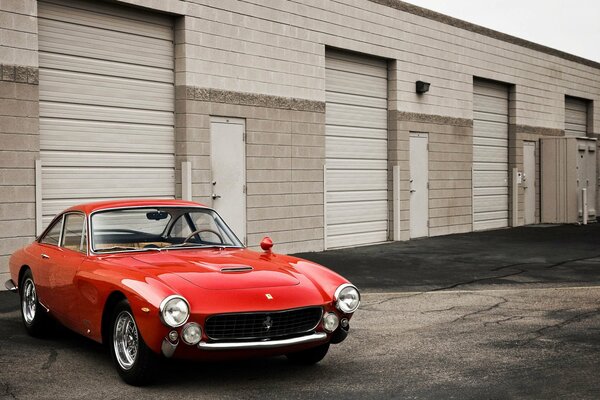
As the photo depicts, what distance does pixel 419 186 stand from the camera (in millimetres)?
19484

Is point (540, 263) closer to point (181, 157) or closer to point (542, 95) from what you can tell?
point (181, 157)

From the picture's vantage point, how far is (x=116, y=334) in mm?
5934

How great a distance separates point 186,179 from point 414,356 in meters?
7.49

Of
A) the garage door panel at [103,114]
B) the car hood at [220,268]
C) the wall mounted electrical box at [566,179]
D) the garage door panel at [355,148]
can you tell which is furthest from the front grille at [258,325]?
the wall mounted electrical box at [566,179]

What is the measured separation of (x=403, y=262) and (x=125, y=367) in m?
8.91

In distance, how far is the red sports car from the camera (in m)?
5.50

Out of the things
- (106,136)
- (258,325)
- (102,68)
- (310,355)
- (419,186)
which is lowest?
(310,355)

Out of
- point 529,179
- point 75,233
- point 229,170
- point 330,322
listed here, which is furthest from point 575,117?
point 330,322

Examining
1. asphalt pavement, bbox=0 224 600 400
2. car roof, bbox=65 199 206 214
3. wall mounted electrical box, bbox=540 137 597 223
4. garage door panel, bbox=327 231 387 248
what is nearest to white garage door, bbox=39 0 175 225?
asphalt pavement, bbox=0 224 600 400

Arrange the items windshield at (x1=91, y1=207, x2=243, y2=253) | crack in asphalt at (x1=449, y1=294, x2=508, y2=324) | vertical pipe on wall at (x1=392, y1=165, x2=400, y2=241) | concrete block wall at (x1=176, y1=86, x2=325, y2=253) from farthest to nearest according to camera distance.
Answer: vertical pipe on wall at (x1=392, y1=165, x2=400, y2=241) < concrete block wall at (x1=176, y1=86, x2=325, y2=253) < crack in asphalt at (x1=449, y1=294, x2=508, y2=324) < windshield at (x1=91, y1=207, x2=243, y2=253)

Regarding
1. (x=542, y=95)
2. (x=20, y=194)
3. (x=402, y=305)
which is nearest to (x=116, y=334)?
(x=402, y=305)

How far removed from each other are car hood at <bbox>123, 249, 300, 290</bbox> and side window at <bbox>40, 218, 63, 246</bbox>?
1.22 meters

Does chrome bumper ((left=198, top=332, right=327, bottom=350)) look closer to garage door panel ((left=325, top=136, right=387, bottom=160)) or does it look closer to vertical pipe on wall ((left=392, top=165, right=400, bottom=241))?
garage door panel ((left=325, top=136, right=387, bottom=160))

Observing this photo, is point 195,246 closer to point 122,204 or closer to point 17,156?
point 122,204
